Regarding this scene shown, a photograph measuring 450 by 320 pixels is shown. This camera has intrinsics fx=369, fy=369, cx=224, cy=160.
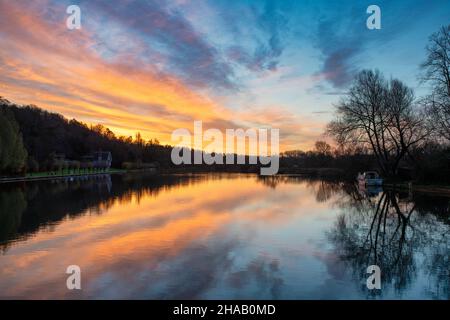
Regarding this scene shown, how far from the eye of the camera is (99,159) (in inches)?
3492

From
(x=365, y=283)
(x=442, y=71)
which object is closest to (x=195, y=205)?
(x=365, y=283)

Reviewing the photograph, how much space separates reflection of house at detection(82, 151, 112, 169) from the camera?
86.0m

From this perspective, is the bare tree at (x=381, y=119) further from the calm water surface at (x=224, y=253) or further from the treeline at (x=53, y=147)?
the treeline at (x=53, y=147)

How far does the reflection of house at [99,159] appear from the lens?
86006mm

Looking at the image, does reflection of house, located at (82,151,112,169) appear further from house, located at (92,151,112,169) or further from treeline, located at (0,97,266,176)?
treeline, located at (0,97,266,176)

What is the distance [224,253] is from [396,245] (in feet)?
15.6

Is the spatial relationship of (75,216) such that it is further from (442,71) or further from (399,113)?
(399,113)

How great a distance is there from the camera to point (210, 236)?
11555 mm

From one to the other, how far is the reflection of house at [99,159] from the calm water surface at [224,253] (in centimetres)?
7206

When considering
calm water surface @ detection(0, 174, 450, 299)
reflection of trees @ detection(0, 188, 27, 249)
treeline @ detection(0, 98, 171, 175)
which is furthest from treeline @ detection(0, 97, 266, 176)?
calm water surface @ detection(0, 174, 450, 299)

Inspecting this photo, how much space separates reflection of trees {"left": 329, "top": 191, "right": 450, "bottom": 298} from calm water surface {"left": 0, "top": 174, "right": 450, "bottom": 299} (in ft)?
0.09

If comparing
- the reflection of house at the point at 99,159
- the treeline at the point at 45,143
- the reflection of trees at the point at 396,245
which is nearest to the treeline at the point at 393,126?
the reflection of trees at the point at 396,245

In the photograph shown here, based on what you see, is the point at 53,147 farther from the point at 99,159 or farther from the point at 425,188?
the point at 425,188
